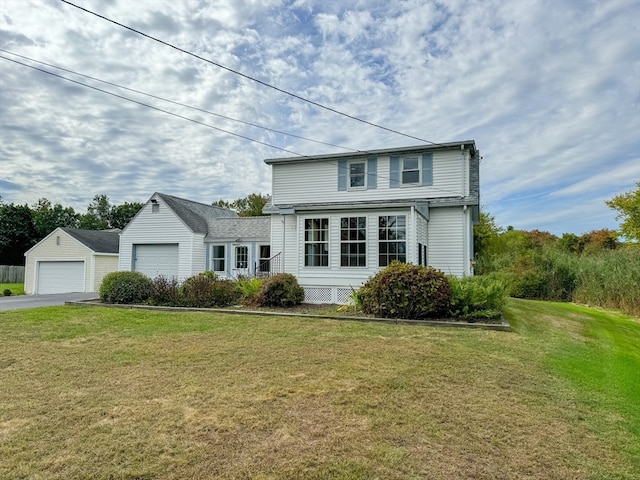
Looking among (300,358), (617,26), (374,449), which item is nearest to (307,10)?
(617,26)

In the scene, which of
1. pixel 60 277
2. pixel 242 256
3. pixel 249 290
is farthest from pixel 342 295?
pixel 60 277

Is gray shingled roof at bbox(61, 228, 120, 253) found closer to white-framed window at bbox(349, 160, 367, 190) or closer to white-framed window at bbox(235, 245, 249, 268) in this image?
white-framed window at bbox(235, 245, 249, 268)

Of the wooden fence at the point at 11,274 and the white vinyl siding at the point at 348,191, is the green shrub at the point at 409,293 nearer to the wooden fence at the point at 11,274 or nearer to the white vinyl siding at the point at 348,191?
the white vinyl siding at the point at 348,191

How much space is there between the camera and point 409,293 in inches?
378

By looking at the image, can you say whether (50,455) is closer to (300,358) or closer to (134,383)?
(134,383)

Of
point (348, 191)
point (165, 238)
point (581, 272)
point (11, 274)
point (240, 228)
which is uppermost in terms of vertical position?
point (348, 191)

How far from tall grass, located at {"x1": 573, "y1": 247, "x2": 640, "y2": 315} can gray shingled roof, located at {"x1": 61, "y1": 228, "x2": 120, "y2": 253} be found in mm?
25237

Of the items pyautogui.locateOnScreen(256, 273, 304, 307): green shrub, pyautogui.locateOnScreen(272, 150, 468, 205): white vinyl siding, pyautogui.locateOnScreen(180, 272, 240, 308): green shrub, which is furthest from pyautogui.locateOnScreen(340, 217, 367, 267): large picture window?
pyautogui.locateOnScreen(180, 272, 240, 308): green shrub

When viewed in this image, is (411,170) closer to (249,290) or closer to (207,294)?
(249,290)

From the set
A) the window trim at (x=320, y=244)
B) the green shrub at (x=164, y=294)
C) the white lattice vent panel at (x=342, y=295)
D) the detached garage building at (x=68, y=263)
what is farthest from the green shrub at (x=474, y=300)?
the detached garage building at (x=68, y=263)

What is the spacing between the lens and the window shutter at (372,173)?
15188 millimetres

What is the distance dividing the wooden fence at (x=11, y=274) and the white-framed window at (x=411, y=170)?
33488mm

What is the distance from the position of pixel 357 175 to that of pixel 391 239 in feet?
13.0

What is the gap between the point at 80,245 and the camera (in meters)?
22.7
